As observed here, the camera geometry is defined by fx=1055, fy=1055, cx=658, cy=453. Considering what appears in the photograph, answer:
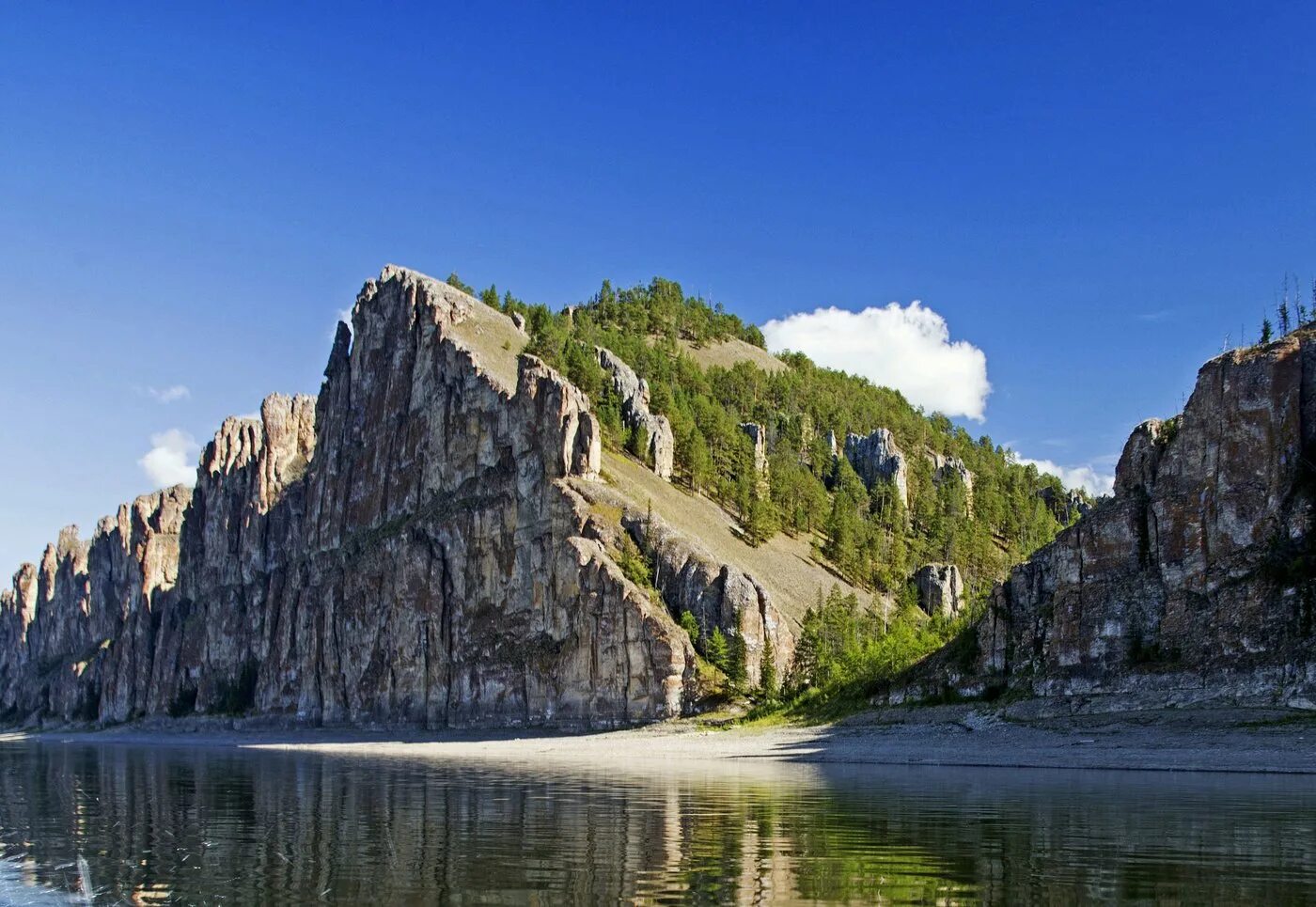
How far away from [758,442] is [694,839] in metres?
160

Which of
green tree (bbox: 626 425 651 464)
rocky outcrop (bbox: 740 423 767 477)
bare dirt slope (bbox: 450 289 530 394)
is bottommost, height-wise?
green tree (bbox: 626 425 651 464)

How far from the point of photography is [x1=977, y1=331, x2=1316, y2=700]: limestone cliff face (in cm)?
6719

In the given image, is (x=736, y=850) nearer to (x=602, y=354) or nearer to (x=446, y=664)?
(x=446, y=664)

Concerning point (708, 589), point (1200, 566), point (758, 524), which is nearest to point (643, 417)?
point (758, 524)

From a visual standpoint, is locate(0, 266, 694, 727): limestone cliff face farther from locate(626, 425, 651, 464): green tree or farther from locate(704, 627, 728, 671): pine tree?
locate(626, 425, 651, 464): green tree

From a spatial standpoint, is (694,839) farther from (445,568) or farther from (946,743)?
(445,568)

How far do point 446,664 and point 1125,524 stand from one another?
82.1 meters

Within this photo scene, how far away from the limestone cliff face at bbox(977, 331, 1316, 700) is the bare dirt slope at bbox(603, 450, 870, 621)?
44.9m

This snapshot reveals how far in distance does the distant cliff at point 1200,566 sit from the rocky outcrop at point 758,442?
323ft

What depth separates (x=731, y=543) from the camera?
136250 mm

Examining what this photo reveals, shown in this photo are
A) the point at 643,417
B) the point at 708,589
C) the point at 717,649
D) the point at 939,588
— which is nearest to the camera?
the point at 717,649

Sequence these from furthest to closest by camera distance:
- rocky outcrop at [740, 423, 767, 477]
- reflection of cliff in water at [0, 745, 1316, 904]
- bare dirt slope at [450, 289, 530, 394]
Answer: rocky outcrop at [740, 423, 767, 477] → bare dirt slope at [450, 289, 530, 394] → reflection of cliff in water at [0, 745, 1316, 904]

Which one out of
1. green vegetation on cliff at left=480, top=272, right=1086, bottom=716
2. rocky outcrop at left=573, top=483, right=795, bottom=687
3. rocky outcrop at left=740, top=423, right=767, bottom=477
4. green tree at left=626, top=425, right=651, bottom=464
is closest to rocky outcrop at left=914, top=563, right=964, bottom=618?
green vegetation on cliff at left=480, top=272, right=1086, bottom=716

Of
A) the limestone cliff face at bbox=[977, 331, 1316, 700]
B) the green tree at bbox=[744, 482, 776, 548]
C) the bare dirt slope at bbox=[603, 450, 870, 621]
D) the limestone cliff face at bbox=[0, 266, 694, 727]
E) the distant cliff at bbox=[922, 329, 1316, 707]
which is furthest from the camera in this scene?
the green tree at bbox=[744, 482, 776, 548]
